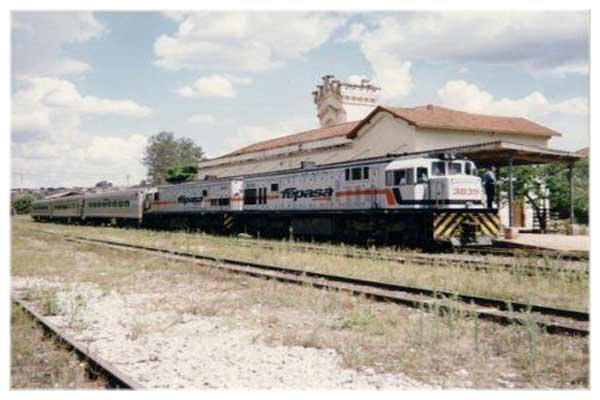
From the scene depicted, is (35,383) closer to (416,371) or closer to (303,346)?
(303,346)

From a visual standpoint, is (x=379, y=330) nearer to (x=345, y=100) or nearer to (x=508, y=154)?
(x=508, y=154)

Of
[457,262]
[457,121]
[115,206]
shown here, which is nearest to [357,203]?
[457,262]

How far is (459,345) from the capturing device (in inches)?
248

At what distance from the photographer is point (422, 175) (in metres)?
16.2

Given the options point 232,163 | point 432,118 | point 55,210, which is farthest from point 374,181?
point 55,210

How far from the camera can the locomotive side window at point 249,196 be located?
25.3 meters

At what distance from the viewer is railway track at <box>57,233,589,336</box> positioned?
7.06m

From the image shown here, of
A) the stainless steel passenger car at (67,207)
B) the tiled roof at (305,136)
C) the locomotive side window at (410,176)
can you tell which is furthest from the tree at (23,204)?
the locomotive side window at (410,176)

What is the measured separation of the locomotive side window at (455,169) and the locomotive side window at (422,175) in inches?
29.0

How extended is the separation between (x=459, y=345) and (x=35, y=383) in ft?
15.2

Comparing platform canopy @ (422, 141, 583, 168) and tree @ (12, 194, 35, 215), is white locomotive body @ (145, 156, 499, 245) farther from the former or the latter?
tree @ (12, 194, 35, 215)

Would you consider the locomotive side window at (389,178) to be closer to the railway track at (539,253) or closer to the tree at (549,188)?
the railway track at (539,253)

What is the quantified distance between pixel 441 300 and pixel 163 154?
98.9 m

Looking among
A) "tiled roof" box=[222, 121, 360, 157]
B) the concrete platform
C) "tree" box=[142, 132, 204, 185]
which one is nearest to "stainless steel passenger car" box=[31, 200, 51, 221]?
"tiled roof" box=[222, 121, 360, 157]
